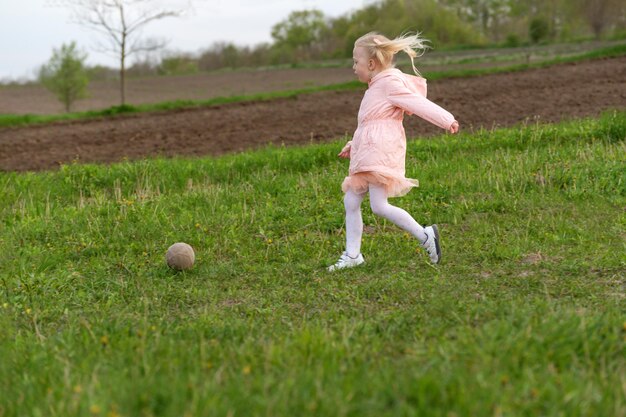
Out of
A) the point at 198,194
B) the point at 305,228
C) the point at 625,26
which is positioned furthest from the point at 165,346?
the point at 625,26

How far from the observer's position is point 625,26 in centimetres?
3544

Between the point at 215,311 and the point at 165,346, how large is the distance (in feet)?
3.53

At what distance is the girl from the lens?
563 centimetres

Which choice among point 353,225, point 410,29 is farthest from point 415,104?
point 410,29

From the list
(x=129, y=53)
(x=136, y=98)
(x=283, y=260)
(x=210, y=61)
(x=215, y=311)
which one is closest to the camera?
(x=215, y=311)

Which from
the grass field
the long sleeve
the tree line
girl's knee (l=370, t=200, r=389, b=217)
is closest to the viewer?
the grass field

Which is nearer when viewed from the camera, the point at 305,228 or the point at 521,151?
the point at 305,228

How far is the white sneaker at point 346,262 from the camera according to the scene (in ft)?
19.1

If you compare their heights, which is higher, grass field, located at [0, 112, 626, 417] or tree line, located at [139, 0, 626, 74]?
tree line, located at [139, 0, 626, 74]

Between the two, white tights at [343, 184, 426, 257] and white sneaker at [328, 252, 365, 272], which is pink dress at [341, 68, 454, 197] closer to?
white tights at [343, 184, 426, 257]

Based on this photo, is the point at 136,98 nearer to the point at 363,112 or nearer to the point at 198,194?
the point at 198,194

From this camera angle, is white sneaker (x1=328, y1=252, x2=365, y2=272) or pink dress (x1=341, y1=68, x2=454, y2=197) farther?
white sneaker (x1=328, y1=252, x2=365, y2=272)

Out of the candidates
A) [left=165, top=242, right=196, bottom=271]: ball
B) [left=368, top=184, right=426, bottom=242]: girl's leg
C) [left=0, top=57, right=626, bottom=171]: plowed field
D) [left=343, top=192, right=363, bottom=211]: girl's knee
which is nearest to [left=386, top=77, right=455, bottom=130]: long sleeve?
[left=368, top=184, right=426, bottom=242]: girl's leg

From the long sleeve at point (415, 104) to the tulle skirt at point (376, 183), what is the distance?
1.85 ft
